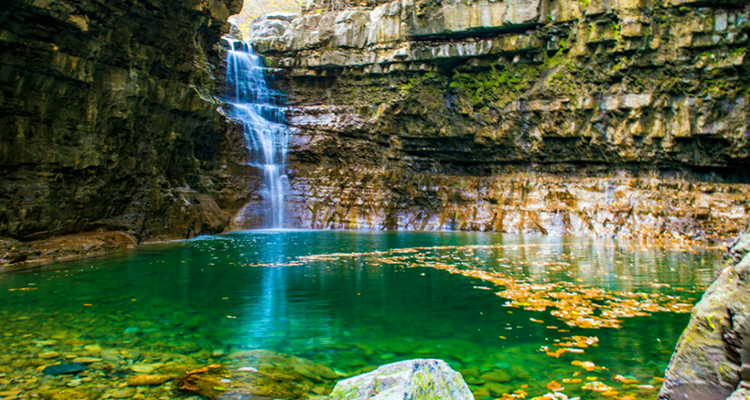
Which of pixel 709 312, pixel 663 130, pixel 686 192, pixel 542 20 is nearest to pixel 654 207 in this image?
pixel 686 192

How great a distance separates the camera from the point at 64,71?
53.6 feet

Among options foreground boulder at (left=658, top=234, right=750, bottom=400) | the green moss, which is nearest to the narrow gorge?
foreground boulder at (left=658, top=234, right=750, bottom=400)

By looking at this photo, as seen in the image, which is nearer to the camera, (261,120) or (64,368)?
(64,368)

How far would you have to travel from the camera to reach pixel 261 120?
124ft

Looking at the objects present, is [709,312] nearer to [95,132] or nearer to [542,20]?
[95,132]

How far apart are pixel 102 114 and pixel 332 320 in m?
16.2

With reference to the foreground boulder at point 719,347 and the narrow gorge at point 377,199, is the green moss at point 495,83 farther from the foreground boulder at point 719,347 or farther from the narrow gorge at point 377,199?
the foreground boulder at point 719,347

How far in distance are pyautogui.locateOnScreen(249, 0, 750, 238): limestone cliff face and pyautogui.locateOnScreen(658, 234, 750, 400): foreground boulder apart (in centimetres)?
2575

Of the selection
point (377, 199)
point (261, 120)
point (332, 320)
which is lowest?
point (332, 320)

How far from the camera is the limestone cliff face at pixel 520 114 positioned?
2803cm

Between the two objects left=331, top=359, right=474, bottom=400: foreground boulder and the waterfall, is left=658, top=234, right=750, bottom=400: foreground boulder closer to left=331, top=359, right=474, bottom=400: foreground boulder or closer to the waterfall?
left=331, top=359, right=474, bottom=400: foreground boulder

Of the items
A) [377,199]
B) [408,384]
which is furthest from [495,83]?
[408,384]

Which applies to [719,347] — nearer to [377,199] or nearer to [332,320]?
[332,320]

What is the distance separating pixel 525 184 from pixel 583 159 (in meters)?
4.46
